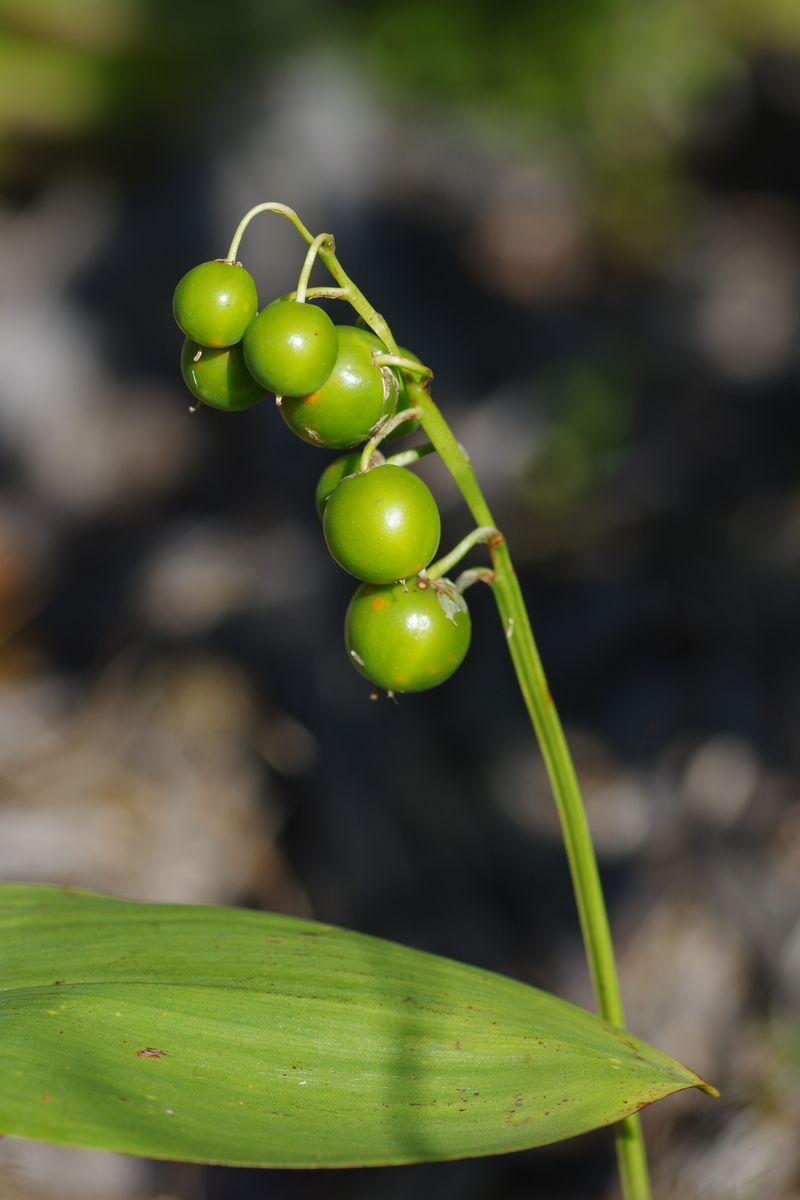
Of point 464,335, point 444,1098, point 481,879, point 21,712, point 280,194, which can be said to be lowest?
point 444,1098

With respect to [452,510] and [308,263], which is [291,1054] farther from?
[452,510]

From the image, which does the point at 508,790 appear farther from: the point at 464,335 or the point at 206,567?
the point at 464,335

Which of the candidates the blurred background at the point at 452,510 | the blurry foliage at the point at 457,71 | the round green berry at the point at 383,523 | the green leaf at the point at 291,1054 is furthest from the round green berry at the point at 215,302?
the blurry foliage at the point at 457,71

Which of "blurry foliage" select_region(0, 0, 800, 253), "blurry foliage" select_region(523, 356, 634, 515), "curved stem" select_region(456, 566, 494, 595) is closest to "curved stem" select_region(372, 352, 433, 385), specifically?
"curved stem" select_region(456, 566, 494, 595)

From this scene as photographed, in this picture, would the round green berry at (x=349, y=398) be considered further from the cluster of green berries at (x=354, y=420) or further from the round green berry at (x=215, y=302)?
the round green berry at (x=215, y=302)

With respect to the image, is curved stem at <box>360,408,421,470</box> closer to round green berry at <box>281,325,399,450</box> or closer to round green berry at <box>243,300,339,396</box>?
round green berry at <box>281,325,399,450</box>

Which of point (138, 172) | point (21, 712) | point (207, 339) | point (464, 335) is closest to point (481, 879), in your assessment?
point (21, 712)
